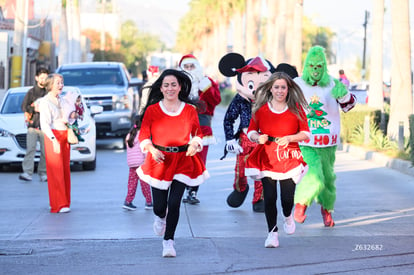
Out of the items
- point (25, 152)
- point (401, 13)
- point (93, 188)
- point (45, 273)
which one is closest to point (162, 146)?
point (45, 273)

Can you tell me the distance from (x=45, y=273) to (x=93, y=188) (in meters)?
6.67

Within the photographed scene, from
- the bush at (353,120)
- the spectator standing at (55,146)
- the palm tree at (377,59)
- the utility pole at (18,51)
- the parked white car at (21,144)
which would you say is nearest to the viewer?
the spectator standing at (55,146)

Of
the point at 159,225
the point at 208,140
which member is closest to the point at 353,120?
the point at 208,140

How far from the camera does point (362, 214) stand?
11102 millimetres

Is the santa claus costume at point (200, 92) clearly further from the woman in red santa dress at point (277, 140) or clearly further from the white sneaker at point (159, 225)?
the white sneaker at point (159, 225)

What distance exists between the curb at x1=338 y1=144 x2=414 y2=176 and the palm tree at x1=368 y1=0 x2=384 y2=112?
4581 millimetres

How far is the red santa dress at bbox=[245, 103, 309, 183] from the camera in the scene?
863 centimetres

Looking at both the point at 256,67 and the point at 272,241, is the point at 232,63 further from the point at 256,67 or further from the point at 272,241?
the point at 272,241

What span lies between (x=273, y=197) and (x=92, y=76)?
15576 millimetres

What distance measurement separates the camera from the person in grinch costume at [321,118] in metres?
9.76

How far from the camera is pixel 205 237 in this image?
30.5ft

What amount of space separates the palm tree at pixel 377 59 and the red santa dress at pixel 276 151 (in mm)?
17684

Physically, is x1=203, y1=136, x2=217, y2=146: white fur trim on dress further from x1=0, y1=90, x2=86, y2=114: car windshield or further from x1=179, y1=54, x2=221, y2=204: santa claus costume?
x1=0, y1=90, x2=86, y2=114: car windshield

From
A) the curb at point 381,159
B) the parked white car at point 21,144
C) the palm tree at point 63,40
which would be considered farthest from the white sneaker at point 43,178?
the palm tree at point 63,40
